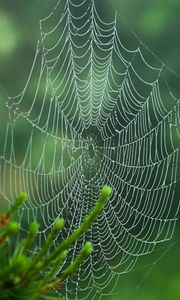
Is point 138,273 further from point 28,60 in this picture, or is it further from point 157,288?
point 28,60

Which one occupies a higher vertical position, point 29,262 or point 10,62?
point 10,62

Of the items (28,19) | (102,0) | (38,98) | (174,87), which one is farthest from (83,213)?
(28,19)

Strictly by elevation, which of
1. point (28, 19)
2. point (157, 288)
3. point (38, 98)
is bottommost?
point (157, 288)

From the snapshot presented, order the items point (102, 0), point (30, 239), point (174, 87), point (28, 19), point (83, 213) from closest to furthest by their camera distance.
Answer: point (30, 239), point (83, 213), point (174, 87), point (102, 0), point (28, 19)

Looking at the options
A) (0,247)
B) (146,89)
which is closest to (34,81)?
(146,89)

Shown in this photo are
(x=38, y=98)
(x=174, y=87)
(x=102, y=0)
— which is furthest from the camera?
(x=102, y=0)

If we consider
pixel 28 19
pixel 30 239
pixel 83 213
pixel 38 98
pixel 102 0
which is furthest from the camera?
pixel 28 19

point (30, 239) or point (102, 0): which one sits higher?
point (102, 0)

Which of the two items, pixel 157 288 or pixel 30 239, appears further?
pixel 157 288

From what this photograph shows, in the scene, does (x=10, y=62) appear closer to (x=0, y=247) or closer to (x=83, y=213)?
(x=83, y=213)

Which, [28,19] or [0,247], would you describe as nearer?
[0,247]
